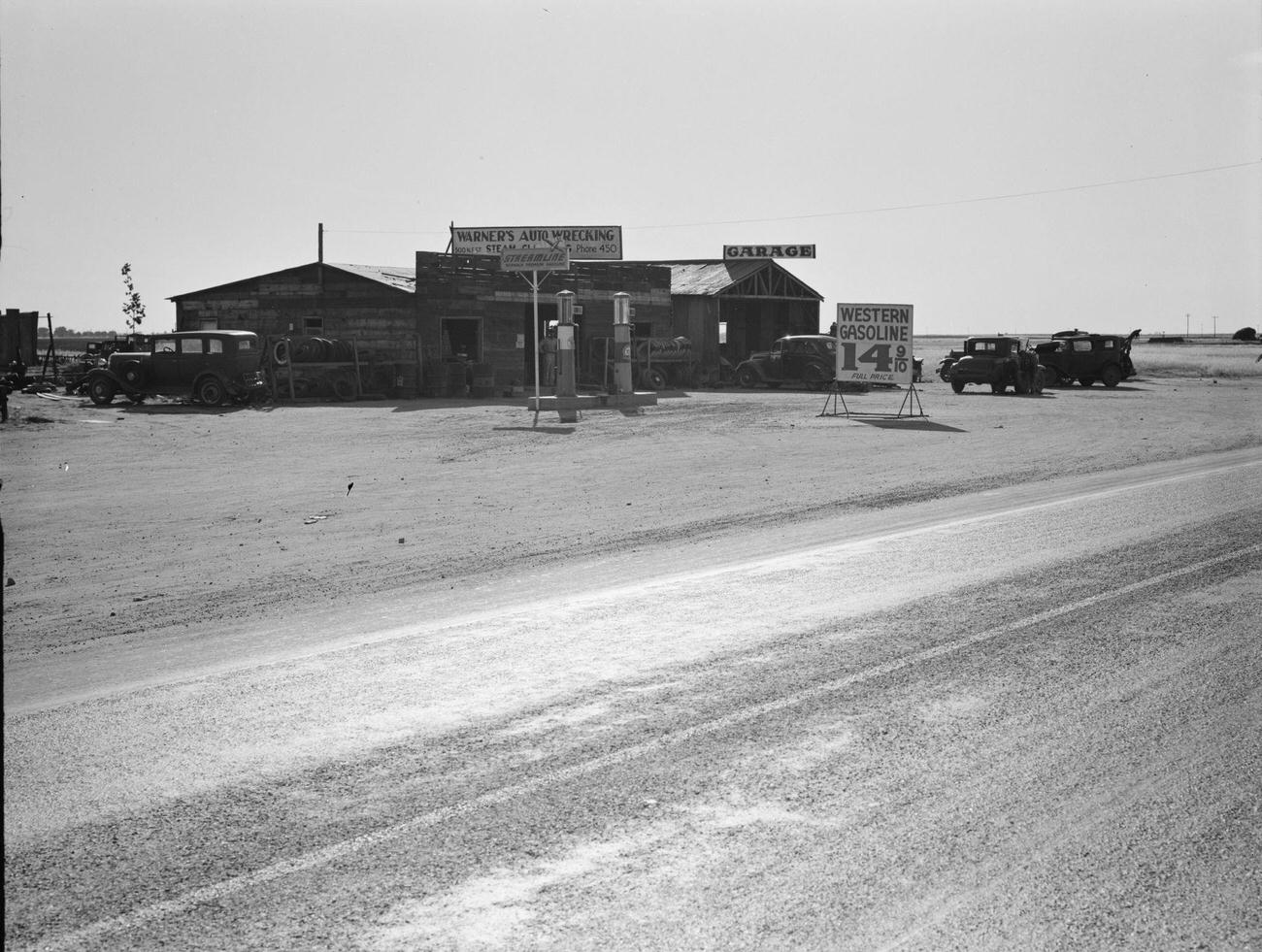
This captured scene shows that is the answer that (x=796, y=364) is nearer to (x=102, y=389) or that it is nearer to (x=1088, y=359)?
(x=1088, y=359)

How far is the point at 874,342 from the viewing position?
2925cm

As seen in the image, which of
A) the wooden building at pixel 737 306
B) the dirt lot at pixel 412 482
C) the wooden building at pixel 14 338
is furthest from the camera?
the wooden building at pixel 737 306

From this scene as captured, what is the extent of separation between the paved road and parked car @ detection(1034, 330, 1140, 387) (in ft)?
128

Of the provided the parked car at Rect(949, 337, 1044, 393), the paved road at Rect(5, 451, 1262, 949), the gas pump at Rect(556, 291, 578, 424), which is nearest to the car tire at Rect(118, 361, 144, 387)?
the gas pump at Rect(556, 291, 578, 424)

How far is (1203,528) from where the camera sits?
38.8 feet

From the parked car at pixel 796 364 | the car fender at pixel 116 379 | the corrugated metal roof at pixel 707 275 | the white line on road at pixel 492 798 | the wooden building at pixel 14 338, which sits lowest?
the white line on road at pixel 492 798

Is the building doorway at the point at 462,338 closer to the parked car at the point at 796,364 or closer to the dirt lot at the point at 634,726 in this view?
the parked car at the point at 796,364

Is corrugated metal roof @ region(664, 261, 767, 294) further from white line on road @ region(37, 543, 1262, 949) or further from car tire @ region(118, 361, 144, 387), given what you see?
white line on road @ region(37, 543, 1262, 949)

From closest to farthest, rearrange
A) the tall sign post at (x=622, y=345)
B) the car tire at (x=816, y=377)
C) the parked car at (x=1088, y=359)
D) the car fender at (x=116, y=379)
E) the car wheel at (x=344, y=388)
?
the tall sign post at (x=622, y=345) < the car fender at (x=116, y=379) < the car wheel at (x=344, y=388) < the car tire at (x=816, y=377) < the parked car at (x=1088, y=359)

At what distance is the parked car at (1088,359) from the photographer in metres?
45.8

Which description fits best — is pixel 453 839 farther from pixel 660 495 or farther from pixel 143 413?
pixel 143 413

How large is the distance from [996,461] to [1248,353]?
217 feet

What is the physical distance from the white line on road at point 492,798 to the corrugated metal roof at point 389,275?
113 ft

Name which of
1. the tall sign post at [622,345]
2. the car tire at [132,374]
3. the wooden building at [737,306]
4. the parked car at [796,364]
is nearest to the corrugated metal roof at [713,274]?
the wooden building at [737,306]
